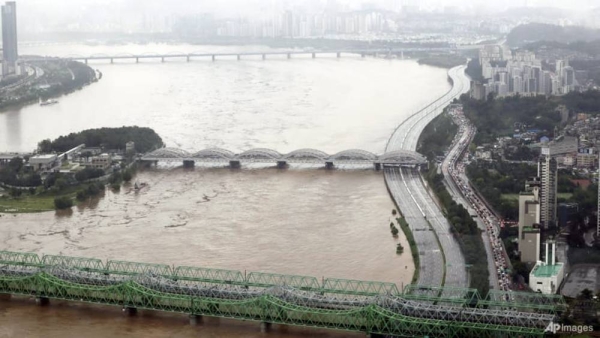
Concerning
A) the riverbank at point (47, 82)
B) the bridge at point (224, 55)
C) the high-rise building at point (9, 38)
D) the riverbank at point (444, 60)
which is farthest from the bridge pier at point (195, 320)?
the bridge at point (224, 55)

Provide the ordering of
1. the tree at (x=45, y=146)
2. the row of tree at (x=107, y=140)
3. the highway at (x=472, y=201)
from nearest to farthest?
the highway at (x=472, y=201), the tree at (x=45, y=146), the row of tree at (x=107, y=140)

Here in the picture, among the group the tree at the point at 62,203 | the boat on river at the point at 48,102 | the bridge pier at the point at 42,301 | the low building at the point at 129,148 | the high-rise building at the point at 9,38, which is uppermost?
the high-rise building at the point at 9,38

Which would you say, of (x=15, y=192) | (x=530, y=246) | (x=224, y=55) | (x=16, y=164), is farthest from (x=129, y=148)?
(x=224, y=55)

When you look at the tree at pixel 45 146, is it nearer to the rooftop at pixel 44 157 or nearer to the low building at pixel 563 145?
the rooftop at pixel 44 157

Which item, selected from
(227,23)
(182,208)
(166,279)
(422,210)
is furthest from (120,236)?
(227,23)

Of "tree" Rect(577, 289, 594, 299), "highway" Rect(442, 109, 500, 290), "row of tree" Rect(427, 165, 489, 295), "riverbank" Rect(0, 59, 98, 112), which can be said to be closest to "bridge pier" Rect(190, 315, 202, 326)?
Answer: "row of tree" Rect(427, 165, 489, 295)

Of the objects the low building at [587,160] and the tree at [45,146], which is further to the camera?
the tree at [45,146]

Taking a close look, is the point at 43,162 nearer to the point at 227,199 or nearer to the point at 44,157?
the point at 44,157

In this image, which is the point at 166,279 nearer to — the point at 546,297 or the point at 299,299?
the point at 299,299
